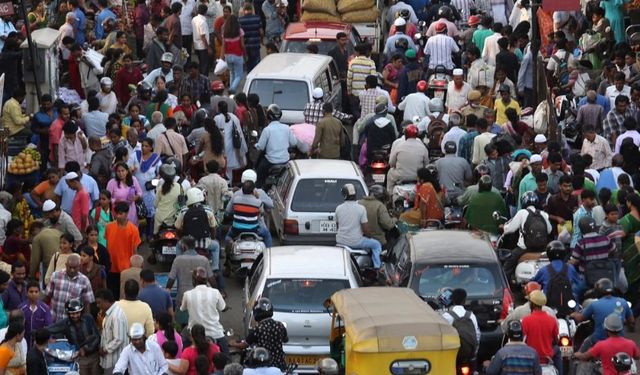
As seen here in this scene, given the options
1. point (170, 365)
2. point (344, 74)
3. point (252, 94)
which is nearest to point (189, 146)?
point (252, 94)

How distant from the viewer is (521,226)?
22.0 m

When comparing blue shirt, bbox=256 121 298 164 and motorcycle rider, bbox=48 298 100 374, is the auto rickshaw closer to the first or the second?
motorcycle rider, bbox=48 298 100 374

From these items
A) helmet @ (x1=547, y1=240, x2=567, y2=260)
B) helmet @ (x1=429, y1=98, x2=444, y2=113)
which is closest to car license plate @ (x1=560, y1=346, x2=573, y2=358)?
helmet @ (x1=547, y1=240, x2=567, y2=260)

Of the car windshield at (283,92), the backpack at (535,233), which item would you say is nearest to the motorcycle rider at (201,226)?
the backpack at (535,233)

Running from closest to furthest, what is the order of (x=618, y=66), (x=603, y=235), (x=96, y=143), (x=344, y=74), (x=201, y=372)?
(x=201, y=372) < (x=603, y=235) < (x=96, y=143) < (x=618, y=66) < (x=344, y=74)

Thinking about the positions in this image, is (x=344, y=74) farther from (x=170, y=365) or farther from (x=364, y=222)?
(x=170, y=365)

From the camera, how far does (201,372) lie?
1700 cm

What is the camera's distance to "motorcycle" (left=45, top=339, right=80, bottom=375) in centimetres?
1795

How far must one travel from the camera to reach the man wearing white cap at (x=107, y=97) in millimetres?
26922

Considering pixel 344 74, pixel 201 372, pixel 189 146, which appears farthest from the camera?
pixel 344 74

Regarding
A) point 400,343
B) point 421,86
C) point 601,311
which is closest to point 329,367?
point 400,343

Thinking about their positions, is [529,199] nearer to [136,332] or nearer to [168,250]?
[168,250]

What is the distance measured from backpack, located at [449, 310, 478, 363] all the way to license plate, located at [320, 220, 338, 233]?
5.58m

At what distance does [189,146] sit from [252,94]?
1824 millimetres
